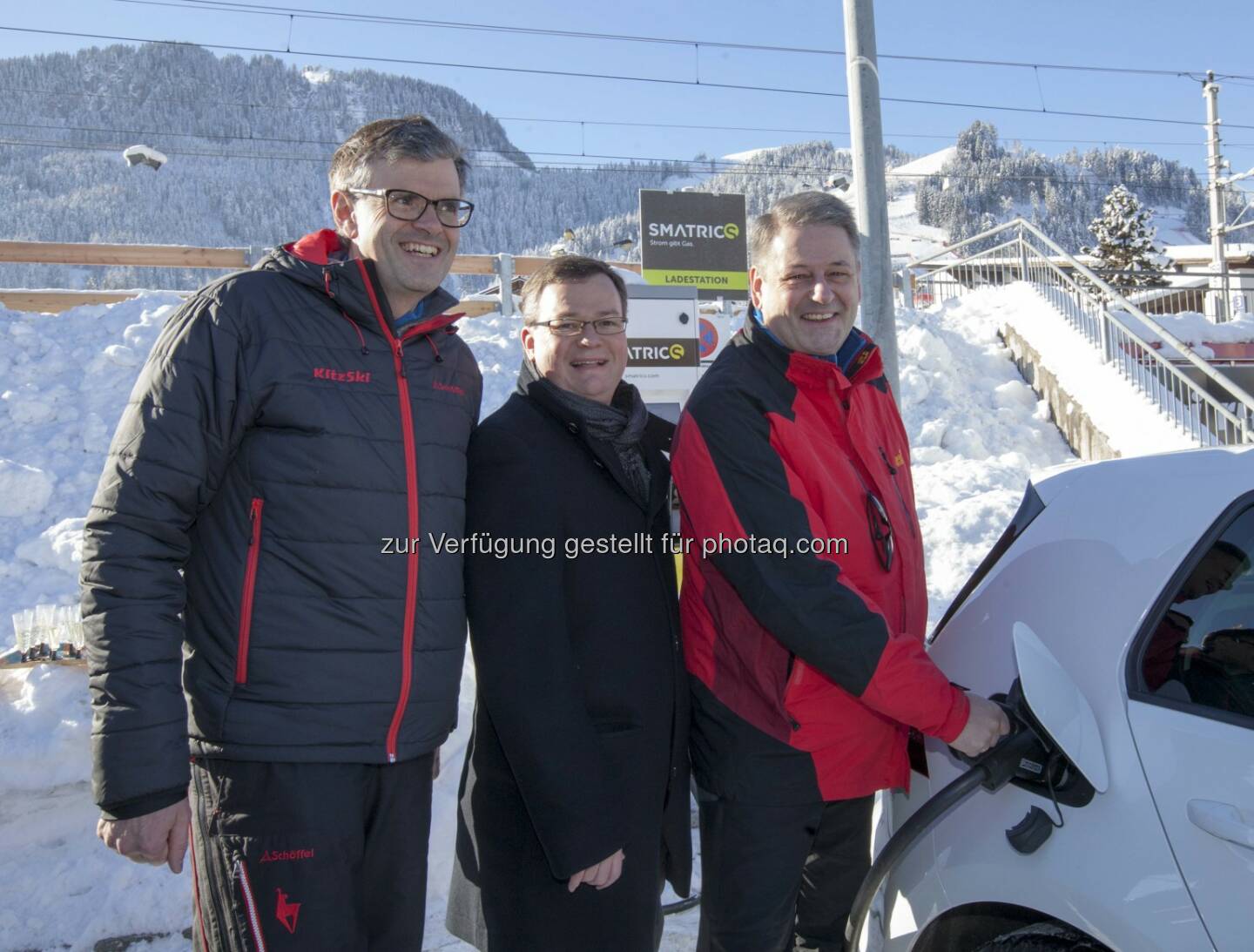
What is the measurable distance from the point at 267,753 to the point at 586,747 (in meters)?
0.66

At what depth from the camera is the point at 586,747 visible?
1.94 meters

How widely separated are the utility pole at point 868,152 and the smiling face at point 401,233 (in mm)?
3553

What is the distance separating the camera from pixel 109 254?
10.8 m

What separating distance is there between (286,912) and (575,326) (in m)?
1.48

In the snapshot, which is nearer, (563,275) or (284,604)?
(284,604)

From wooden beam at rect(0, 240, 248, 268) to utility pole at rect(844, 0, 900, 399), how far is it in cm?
825

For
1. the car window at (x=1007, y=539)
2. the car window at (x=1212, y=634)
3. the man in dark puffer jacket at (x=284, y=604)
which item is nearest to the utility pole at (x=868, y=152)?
the car window at (x=1007, y=539)

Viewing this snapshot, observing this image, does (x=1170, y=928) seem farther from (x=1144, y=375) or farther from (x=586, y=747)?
(x=1144, y=375)

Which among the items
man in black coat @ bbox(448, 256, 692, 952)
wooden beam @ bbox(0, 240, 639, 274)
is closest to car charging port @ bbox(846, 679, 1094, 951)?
man in black coat @ bbox(448, 256, 692, 952)

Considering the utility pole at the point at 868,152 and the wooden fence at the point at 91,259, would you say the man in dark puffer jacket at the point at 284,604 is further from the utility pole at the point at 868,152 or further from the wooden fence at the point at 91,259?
the wooden fence at the point at 91,259

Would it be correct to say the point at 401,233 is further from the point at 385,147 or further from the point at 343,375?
the point at 343,375

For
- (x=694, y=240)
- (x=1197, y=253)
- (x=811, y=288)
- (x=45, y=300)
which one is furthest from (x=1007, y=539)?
(x=1197, y=253)

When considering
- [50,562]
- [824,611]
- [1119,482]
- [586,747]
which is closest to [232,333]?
[586,747]

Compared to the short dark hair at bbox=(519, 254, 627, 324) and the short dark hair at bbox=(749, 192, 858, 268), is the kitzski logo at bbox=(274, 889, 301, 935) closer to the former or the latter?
the short dark hair at bbox=(519, 254, 627, 324)
